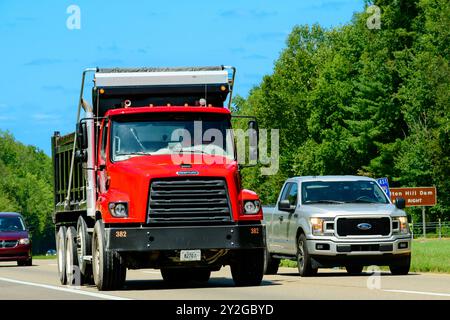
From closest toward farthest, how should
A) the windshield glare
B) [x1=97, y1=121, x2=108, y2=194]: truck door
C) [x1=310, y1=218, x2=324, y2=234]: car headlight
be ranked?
[x1=97, y1=121, x2=108, y2=194]: truck door, [x1=310, y1=218, x2=324, y2=234]: car headlight, the windshield glare

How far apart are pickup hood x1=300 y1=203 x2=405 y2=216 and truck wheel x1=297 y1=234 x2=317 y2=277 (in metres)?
0.66

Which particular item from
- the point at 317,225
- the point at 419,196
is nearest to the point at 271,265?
the point at 317,225

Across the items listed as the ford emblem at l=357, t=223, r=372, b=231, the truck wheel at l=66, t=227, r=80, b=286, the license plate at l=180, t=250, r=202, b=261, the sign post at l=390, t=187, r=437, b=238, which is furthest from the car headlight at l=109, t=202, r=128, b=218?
the sign post at l=390, t=187, r=437, b=238

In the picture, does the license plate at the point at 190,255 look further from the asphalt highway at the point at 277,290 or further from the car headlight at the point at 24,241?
the car headlight at the point at 24,241

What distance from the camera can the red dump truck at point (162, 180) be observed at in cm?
2111

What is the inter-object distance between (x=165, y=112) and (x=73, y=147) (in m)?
4.11

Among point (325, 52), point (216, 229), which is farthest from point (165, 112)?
point (325, 52)

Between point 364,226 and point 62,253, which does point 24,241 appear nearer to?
point 62,253

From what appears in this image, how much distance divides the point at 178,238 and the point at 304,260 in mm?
6184

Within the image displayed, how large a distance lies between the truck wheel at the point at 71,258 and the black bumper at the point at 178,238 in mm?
4042

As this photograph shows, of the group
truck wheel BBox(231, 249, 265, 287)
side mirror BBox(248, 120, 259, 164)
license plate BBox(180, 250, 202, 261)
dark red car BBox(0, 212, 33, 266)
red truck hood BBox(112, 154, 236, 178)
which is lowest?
dark red car BBox(0, 212, 33, 266)

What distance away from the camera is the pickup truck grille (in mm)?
26094

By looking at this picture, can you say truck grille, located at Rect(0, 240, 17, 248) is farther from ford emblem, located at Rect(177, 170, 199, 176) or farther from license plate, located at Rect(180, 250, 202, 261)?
ford emblem, located at Rect(177, 170, 199, 176)

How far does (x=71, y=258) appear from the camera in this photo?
82.1 ft
